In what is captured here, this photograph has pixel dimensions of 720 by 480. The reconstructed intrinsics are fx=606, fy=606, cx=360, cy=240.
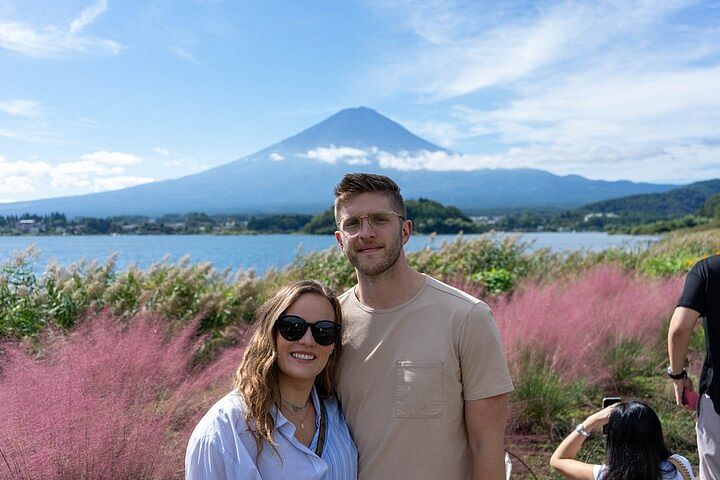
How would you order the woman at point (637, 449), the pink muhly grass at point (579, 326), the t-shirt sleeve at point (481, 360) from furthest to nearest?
1. the pink muhly grass at point (579, 326)
2. the woman at point (637, 449)
3. the t-shirt sleeve at point (481, 360)

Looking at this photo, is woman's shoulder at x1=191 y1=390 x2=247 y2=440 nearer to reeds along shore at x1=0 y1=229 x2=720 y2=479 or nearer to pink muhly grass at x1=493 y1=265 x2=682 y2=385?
reeds along shore at x1=0 y1=229 x2=720 y2=479

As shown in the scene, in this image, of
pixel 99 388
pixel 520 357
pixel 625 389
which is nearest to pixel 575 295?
pixel 625 389

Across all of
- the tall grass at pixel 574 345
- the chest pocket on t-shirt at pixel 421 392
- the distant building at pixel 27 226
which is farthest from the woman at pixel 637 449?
the distant building at pixel 27 226

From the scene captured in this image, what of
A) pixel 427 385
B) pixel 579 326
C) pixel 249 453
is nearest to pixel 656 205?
pixel 579 326

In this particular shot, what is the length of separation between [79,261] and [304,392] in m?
6.24

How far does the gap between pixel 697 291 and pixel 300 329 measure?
112 inches

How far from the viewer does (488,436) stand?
99.3 inches

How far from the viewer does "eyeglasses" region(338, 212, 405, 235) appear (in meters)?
2.66

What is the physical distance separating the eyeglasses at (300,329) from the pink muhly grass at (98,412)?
1.23 meters

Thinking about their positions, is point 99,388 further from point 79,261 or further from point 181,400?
point 79,261

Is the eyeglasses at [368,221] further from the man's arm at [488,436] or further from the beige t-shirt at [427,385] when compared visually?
the man's arm at [488,436]

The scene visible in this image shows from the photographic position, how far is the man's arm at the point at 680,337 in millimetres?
4051

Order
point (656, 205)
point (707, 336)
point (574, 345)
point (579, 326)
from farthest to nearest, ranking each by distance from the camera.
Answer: point (656, 205) → point (579, 326) → point (574, 345) → point (707, 336)

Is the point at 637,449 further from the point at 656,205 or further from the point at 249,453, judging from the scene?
the point at 656,205
